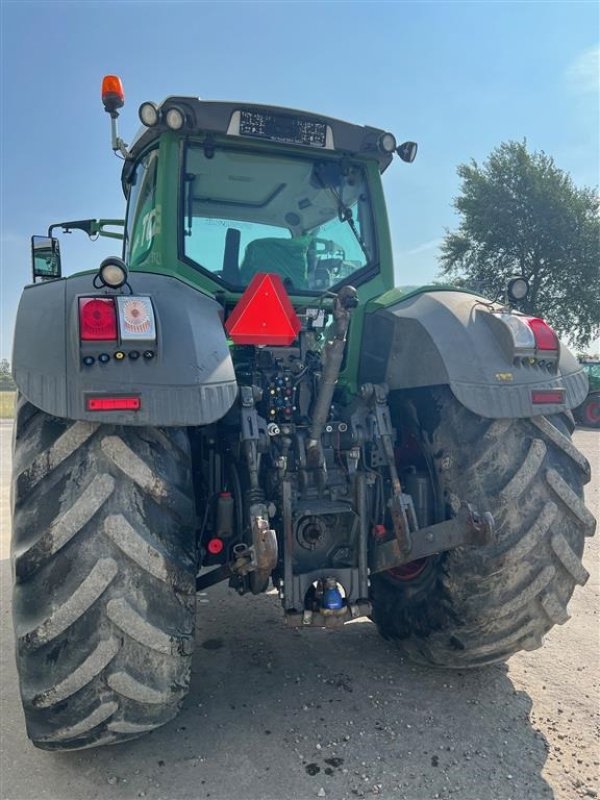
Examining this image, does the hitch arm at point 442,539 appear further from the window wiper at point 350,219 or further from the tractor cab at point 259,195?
the window wiper at point 350,219

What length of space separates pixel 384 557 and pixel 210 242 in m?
1.77

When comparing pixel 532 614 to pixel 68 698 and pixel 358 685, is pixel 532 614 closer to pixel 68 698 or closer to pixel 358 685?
pixel 358 685

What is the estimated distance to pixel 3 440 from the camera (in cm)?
1373

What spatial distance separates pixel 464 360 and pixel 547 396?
41 centimetres

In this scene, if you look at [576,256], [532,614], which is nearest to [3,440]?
[532,614]

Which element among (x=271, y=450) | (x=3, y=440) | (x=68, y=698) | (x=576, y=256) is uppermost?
(x=576, y=256)

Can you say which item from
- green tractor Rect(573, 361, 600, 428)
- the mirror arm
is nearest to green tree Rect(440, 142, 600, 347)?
green tractor Rect(573, 361, 600, 428)

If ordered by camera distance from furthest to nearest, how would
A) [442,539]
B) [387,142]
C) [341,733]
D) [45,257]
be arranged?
[45,257] → [387,142] → [341,733] → [442,539]

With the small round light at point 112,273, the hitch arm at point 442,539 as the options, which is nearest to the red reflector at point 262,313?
the small round light at point 112,273

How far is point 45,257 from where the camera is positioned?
353 cm

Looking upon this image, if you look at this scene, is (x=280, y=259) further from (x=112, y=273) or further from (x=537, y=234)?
(x=537, y=234)

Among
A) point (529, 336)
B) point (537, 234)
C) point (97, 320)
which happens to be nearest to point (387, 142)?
point (529, 336)

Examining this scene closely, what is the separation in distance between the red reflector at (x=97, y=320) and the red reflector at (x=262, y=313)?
2.09ft

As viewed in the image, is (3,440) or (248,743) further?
(3,440)
